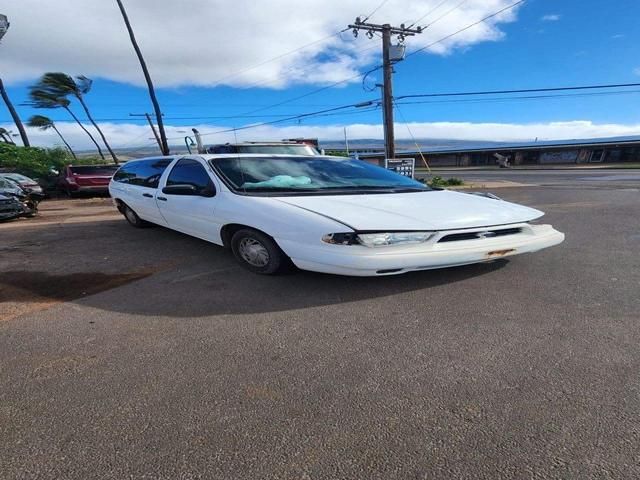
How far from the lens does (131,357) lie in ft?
7.43

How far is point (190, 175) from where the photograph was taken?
4.40m

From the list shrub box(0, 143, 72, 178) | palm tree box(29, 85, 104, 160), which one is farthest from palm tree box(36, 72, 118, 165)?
shrub box(0, 143, 72, 178)

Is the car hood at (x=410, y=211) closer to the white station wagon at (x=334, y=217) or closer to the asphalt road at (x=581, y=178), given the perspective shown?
the white station wagon at (x=334, y=217)

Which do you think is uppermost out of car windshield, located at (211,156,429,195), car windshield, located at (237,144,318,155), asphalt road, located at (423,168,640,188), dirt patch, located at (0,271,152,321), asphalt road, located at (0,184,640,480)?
car windshield, located at (237,144,318,155)

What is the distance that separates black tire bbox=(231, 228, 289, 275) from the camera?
3.36 m

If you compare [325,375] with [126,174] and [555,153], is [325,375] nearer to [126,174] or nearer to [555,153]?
[126,174]

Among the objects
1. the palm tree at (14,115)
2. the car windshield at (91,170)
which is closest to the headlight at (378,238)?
the car windshield at (91,170)

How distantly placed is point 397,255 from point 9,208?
885cm

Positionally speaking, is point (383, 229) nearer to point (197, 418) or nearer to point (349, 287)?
point (349, 287)

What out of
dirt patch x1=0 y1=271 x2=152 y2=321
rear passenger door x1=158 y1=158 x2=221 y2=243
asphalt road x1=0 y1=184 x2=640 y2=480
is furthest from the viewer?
rear passenger door x1=158 y1=158 x2=221 y2=243

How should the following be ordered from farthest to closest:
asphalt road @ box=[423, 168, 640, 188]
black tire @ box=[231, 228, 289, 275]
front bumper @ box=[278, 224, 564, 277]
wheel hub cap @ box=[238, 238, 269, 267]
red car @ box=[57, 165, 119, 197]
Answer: asphalt road @ box=[423, 168, 640, 188] → red car @ box=[57, 165, 119, 197] → wheel hub cap @ box=[238, 238, 269, 267] → black tire @ box=[231, 228, 289, 275] → front bumper @ box=[278, 224, 564, 277]

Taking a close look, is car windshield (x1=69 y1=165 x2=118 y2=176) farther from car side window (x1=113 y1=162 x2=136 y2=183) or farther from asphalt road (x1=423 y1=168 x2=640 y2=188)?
asphalt road (x1=423 y1=168 x2=640 y2=188)

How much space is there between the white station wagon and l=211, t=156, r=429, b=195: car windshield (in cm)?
1

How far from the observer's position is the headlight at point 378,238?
280cm
